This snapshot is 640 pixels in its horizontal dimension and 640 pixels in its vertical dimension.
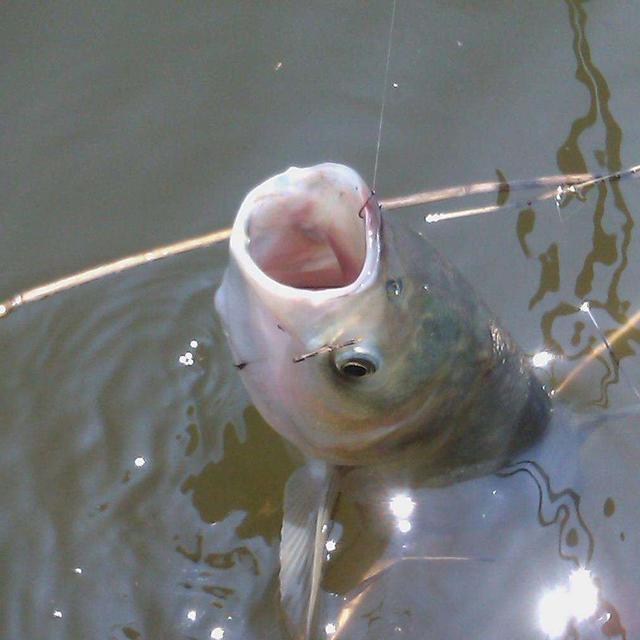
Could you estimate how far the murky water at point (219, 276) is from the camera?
332 centimetres

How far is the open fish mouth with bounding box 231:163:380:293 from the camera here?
252 centimetres

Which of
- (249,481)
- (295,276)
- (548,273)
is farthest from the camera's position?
(548,273)

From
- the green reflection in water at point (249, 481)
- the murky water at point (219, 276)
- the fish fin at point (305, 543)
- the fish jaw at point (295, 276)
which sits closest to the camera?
the fish jaw at point (295, 276)

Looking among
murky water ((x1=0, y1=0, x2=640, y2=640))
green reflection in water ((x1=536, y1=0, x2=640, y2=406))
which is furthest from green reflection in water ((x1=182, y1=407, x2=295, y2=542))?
green reflection in water ((x1=536, y1=0, x2=640, y2=406))

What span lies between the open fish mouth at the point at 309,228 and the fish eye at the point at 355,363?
165 mm

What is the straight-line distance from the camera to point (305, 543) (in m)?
3.12

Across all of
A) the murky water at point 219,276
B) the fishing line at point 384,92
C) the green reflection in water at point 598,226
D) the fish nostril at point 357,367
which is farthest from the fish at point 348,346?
the fishing line at point 384,92

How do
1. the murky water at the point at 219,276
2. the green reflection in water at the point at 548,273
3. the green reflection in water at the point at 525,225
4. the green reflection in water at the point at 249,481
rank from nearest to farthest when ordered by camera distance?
the murky water at the point at 219,276
the green reflection in water at the point at 249,481
the green reflection in water at the point at 548,273
the green reflection in water at the point at 525,225

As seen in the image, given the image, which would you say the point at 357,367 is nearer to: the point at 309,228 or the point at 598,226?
the point at 309,228

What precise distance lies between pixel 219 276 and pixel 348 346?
1518 millimetres

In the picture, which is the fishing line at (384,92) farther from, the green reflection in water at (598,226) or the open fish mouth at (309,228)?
the open fish mouth at (309,228)

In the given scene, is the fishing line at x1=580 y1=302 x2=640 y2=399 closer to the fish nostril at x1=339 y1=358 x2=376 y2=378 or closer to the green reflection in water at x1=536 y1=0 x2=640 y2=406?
the green reflection in water at x1=536 y1=0 x2=640 y2=406

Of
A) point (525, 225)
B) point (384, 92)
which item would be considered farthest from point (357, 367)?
point (384, 92)

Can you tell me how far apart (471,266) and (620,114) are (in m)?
1.05
